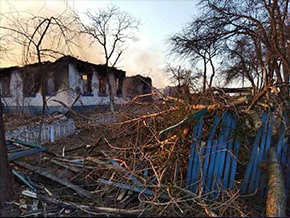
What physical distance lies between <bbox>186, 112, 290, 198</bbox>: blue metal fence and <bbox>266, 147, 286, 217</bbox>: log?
0.19m

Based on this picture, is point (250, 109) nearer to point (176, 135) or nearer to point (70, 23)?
point (176, 135)

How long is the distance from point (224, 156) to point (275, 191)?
89 cm

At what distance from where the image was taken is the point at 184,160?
4168 mm

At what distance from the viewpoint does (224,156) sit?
3945mm

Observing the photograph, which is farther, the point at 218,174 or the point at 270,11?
the point at 270,11

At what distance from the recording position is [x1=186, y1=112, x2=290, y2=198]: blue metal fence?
3.92m

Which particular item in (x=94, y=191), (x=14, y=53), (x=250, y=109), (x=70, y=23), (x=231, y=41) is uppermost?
(x=231, y=41)

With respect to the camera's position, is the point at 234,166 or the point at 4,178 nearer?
the point at 4,178

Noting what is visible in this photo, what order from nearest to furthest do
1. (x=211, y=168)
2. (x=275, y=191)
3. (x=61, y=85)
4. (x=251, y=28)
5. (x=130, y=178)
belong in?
(x=275, y=191), (x=130, y=178), (x=211, y=168), (x=251, y=28), (x=61, y=85)

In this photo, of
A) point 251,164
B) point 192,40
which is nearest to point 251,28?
point 192,40

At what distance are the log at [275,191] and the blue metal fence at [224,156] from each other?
7.5 inches

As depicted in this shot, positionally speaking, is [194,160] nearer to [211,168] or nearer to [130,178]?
[211,168]

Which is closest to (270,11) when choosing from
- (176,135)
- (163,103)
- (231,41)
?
(231,41)

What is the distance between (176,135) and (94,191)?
5.44 ft
